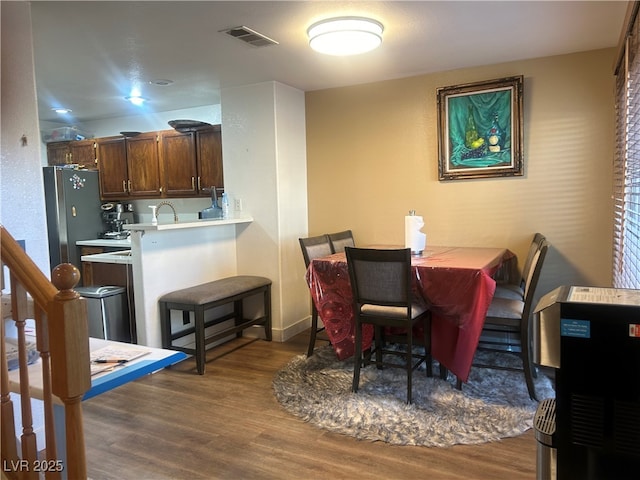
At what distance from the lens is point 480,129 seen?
12.4ft

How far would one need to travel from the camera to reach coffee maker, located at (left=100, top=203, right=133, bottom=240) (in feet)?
17.6

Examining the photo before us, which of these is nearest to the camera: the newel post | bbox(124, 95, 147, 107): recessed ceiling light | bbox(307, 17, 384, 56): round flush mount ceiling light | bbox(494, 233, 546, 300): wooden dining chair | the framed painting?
the newel post

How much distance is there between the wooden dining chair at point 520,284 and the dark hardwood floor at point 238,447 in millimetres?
1123

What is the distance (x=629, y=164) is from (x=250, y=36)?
7.75 ft

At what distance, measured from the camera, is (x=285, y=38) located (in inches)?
117

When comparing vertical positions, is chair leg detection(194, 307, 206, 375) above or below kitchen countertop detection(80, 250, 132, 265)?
below

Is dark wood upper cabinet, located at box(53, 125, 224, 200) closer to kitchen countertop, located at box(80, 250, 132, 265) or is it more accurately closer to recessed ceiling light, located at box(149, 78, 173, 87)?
recessed ceiling light, located at box(149, 78, 173, 87)

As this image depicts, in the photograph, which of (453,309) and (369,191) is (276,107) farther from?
(453,309)

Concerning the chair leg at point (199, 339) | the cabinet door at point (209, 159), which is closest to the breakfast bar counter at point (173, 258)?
the chair leg at point (199, 339)

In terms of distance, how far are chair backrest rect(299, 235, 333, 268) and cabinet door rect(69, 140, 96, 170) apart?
11.3 feet

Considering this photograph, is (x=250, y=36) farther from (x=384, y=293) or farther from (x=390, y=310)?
(x=390, y=310)

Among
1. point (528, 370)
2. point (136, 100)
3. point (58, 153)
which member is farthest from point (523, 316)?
point (58, 153)

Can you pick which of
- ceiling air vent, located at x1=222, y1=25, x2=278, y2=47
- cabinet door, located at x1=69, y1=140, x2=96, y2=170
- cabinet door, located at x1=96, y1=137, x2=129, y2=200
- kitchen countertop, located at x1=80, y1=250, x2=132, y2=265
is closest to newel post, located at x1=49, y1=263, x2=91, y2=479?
ceiling air vent, located at x1=222, y1=25, x2=278, y2=47

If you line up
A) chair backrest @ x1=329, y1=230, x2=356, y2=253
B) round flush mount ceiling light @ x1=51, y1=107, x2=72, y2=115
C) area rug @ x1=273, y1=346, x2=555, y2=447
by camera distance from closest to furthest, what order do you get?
area rug @ x1=273, y1=346, x2=555, y2=447, chair backrest @ x1=329, y1=230, x2=356, y2=253, round flush mount ceiling light @ x1=51, y1=107, x2=72, y2=115
